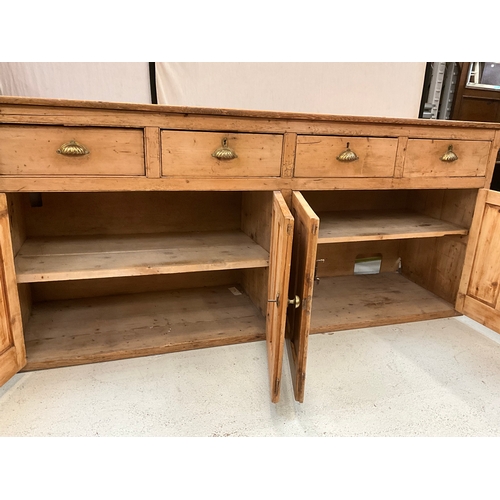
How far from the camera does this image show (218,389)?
4.19ft

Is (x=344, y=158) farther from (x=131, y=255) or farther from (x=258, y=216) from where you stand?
(x=131, y=255)

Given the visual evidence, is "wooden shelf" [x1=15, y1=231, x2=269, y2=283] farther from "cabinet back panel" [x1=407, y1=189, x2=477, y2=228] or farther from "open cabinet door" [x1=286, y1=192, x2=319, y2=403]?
"cabinet back panel" [x1=407, y1=189, x2=477, y2=228]

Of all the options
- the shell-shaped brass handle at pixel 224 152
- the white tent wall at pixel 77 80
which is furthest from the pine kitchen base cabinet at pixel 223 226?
the white tent wall at pixel 77 80

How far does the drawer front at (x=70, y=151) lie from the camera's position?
45.4 inches

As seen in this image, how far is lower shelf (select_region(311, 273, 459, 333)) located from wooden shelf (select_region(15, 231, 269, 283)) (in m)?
0.51

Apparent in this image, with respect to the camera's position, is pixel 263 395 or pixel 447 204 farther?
pixel 447 204

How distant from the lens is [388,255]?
235 centimetres

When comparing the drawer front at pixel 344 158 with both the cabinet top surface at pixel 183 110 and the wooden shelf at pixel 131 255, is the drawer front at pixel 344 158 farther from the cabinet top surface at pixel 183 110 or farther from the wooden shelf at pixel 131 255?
the wooden shelf at pixel 131 255

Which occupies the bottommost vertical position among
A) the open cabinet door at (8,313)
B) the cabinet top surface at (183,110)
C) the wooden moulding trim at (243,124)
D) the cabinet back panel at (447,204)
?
the open cabinet door at (8,313)

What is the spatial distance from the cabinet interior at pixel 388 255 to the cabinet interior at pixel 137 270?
360mm

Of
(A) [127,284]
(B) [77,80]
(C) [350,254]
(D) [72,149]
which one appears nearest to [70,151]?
(D) [72,149]

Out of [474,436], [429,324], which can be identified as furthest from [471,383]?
[429,324]

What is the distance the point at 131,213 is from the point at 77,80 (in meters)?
0.67

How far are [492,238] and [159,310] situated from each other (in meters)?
1.60
